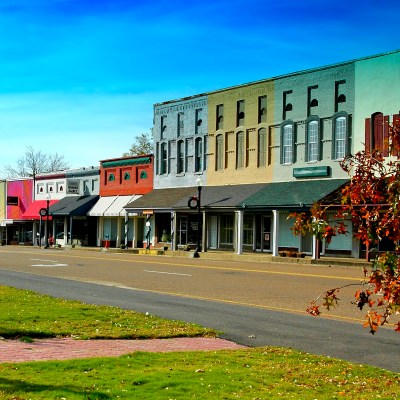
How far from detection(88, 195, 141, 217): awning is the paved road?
21.8 meters

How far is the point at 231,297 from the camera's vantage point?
701 inches

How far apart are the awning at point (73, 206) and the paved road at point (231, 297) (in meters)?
25.9

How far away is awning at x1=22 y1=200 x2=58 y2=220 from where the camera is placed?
64750 millimetres

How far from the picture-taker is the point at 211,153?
4594cm

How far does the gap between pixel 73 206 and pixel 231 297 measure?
42493 millimetres

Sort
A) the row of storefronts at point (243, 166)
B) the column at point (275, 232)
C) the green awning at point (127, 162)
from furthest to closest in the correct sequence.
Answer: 1. the green awning at point (127, 162)
2. the column at point (275, 232)
3. the row of storefronts at point (243, 166)

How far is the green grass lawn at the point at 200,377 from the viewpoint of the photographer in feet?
21.1

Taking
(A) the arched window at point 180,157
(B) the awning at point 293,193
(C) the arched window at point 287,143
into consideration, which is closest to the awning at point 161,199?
(A) the arched window at point 180,157

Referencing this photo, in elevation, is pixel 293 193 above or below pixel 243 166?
below

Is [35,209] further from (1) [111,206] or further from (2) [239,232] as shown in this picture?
(2) [239,232]

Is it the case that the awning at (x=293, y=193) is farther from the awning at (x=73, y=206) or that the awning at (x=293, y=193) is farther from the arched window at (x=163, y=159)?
the awning at (x=73, y=206)

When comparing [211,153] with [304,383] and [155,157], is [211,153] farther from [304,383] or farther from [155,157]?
[304,383]

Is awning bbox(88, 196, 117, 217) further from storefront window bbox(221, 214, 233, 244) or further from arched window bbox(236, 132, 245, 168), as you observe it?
arched window bbox(236, 132, 245, 168)

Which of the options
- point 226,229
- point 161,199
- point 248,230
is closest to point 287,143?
point 248,230
